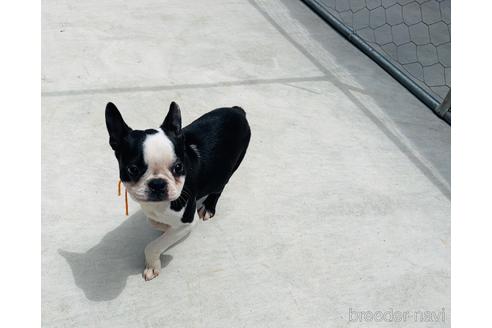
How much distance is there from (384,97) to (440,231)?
6.13ft

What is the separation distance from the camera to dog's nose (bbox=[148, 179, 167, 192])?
2395mm

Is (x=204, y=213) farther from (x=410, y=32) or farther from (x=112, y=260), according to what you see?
(x=410, y=32)

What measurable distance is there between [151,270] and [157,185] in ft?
2.41

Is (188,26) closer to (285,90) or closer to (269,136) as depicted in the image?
(285,90)

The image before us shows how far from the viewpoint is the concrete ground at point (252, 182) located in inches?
114

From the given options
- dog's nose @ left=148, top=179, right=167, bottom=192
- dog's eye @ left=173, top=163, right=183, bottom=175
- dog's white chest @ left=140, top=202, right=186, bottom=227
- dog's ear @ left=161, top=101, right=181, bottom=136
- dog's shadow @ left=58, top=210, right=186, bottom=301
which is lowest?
dog's shadow @ left=58, top=210, right=186, bottom=301

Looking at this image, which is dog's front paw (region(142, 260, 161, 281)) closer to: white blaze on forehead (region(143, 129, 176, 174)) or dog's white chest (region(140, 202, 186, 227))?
dog's white chest (region(140, 202, 186, 227))

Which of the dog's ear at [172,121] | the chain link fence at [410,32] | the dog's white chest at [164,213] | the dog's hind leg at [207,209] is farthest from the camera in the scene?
the chain link fence at [410,32]

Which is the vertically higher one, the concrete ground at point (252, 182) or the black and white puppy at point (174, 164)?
the black and white puppy at point (174, 164)

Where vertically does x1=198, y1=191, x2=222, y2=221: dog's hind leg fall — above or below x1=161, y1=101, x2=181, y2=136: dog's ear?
below

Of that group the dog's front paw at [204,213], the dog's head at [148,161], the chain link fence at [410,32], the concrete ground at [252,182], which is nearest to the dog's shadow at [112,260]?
the concrete ground at [252,182]

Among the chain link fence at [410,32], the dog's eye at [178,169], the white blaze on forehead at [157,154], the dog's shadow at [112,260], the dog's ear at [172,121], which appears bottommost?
the dog's shadow at [112,260]

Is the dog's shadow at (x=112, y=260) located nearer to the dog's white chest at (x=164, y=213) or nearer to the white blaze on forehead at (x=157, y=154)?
the dog's white chest at (x=164, y=213)

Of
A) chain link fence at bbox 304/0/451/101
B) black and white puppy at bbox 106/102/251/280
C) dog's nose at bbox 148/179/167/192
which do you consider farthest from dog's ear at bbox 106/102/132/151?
chain link fence at bbox 304/0/451/101
